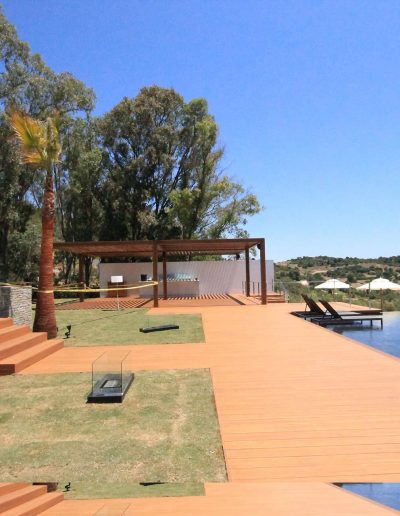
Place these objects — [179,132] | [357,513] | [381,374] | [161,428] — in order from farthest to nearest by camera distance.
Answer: [179,132]
[381,374]
[161,428]
[357,513]

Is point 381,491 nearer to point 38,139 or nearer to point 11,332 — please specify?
point 11,332

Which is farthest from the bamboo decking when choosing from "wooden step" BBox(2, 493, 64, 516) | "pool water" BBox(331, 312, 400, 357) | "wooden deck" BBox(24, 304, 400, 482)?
"pool water" BBox(331, 312, 400, 357)

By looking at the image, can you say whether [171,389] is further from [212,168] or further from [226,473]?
[212,168]

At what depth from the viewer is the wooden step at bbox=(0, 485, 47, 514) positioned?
253cm

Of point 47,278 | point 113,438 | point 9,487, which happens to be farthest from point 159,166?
point 9,487

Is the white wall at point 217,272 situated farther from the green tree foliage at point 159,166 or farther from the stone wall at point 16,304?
the stone wall at point 16,304

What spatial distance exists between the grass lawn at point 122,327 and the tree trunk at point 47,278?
0.56 m

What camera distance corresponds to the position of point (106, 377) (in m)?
5.77

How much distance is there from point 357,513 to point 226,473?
1.03 meters

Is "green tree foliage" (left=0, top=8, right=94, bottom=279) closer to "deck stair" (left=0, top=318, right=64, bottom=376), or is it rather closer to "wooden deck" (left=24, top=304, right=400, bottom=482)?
"deck stair" (left=0, top=318, right=64, bottom=376)

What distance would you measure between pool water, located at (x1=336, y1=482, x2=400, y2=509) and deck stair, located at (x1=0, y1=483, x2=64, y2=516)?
1.93m

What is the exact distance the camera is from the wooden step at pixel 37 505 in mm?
2459

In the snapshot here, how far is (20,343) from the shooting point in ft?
25.0

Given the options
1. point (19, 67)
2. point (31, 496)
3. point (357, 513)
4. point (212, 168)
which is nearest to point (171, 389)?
point (31, 496)
